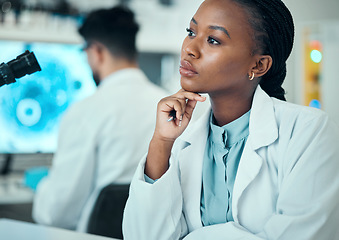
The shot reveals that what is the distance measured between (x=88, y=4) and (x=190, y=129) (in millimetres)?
1656

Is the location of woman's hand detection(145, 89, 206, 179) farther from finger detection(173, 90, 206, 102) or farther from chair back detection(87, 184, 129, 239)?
chair back detection(87, 184, 129, 239)

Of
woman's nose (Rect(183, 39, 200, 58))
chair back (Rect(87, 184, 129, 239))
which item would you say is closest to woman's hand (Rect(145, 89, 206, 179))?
woman's nose (Rect(183, 39, 200, 58))

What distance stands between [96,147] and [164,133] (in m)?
0.69

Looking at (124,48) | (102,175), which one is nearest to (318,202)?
(102,175)

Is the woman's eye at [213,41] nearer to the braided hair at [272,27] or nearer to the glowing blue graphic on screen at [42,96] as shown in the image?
the braided hair at [272,27]

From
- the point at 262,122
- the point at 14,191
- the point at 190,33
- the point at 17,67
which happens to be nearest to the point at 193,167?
the point at 262,122

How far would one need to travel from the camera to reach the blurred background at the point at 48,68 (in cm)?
199

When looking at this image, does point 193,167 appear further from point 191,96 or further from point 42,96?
point 42,96

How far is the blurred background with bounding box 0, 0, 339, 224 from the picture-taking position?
1.99 m

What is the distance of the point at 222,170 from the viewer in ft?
2.73

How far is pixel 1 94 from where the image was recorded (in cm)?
192

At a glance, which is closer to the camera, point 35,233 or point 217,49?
point 217,49

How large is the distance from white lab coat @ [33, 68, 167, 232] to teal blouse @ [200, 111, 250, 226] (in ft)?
2.05

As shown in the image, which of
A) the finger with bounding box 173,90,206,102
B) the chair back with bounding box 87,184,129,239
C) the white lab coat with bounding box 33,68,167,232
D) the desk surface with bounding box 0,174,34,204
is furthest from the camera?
the desk surface with bounding box 0,174,34,204
